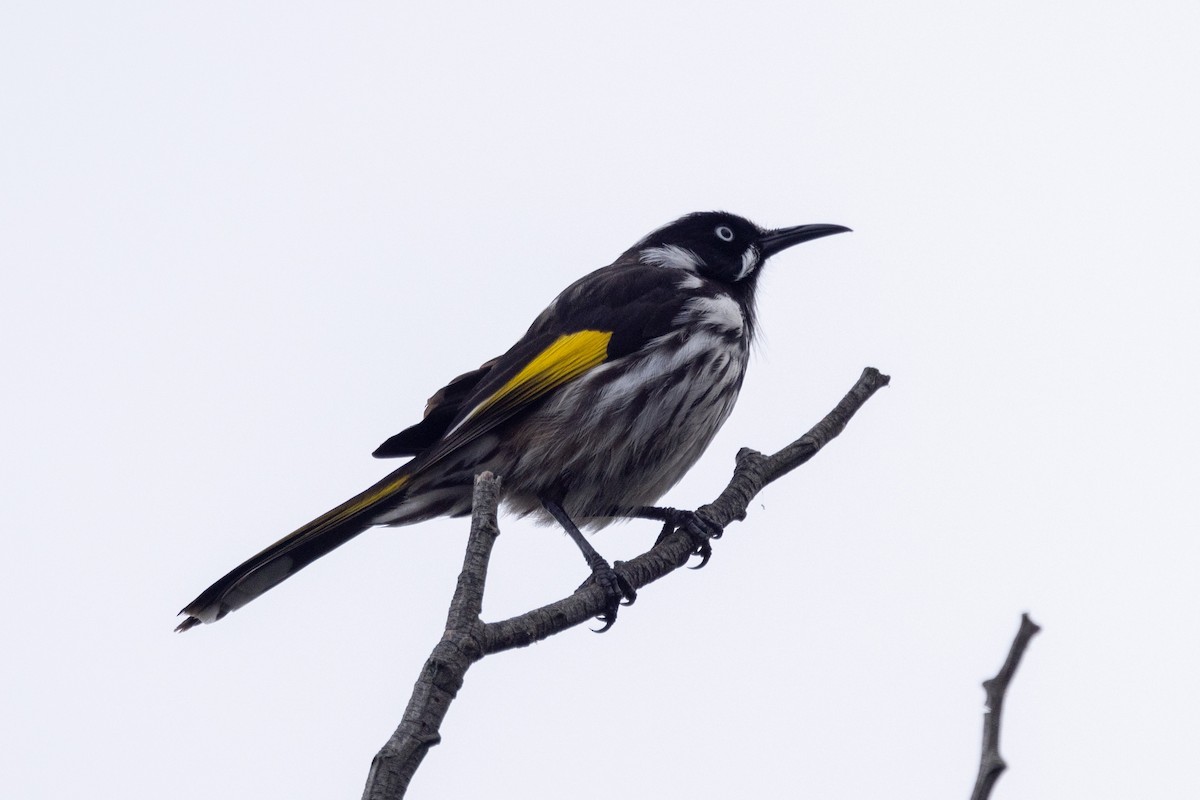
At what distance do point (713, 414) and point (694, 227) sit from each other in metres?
2.03

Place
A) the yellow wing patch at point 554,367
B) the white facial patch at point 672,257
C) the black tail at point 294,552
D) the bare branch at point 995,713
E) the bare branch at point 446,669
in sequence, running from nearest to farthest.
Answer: the bare branch at point 995,713, the bare branch at point 446,669, the black tail at point 294,552, the yellow wing patch at point 554,367, the white facial patch at point 672,257

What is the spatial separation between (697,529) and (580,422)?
1.03m

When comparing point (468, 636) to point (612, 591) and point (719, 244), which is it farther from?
point (719, 244)

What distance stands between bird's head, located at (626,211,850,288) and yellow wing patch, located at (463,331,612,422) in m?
1.37

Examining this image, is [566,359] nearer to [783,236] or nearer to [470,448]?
[470,448]

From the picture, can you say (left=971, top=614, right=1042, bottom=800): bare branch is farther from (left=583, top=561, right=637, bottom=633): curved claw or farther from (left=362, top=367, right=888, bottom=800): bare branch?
(left=583, top=561, right=637, bottom=633): curved claw

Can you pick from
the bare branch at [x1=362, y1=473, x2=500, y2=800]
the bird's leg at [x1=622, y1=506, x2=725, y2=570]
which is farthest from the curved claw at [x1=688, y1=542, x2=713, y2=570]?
the bare branch at [x1=362, y1=473, x2=500, y2=800]

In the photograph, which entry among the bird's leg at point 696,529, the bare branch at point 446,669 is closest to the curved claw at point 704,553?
the bird's leg at point 696,529

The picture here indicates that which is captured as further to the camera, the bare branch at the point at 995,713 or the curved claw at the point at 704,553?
the curved claw at the point at 704,553

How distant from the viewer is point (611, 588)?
18.2 feet

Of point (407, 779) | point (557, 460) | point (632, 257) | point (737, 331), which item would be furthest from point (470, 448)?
point (407, 779)

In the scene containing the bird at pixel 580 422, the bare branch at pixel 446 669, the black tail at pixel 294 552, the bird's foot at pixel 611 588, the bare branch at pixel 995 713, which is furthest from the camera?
the bird at pixel 580 422

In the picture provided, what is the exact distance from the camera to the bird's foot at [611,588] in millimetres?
5520

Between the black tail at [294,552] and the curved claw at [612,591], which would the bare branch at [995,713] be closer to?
the curved claw at [612,591]
